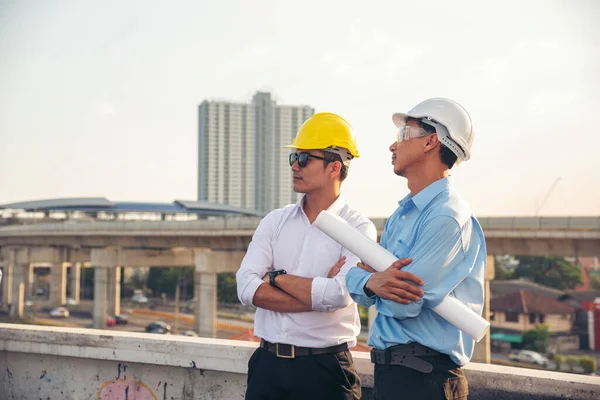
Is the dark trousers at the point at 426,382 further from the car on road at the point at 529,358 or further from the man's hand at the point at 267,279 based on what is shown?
the car on road at the point at 529,358

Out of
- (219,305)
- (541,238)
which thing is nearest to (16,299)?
(219,305)

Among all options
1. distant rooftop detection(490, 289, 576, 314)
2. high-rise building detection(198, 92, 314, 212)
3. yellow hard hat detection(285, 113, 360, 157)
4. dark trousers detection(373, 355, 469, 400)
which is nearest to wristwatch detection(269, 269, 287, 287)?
yellow hard hat detection(285, 113, 360, 157)

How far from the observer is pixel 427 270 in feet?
8.46

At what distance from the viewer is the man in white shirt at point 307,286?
10.8 ft

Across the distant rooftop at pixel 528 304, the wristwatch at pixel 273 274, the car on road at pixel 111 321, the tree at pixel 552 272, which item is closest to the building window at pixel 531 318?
the distant rooftop at pixel 528 304

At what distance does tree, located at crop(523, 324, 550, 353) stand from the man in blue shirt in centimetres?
5375

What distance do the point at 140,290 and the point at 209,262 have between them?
181ft

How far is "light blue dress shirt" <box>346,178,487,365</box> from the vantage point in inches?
102

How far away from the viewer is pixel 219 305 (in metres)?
73.8

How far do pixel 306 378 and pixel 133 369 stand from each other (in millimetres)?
2168

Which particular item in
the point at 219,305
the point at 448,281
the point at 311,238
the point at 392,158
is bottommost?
the point at 219,305

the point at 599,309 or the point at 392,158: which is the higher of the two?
the point at 392,158

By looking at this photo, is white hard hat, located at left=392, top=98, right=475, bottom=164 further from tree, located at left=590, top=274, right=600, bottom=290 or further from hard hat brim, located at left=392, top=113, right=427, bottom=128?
tree, located at left=590, top=274, right=600, bottom=290

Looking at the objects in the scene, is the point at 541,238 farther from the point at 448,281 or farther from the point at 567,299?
the point at 567,299
